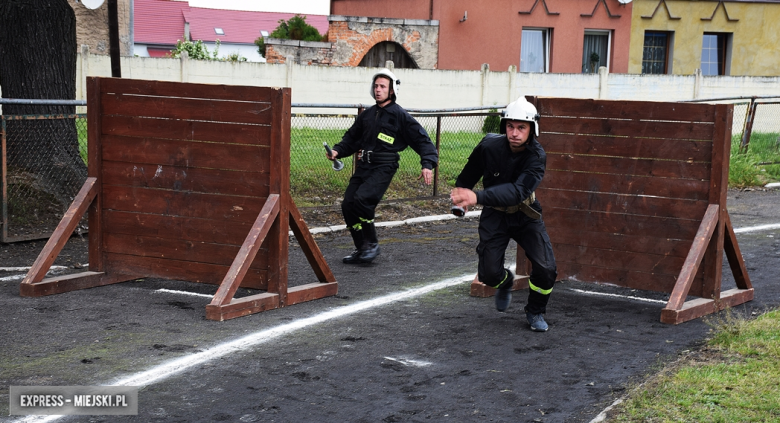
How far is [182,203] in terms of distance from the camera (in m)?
7.20

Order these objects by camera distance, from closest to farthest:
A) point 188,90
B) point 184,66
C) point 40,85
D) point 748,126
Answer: point 188,90 → point 40,85 → point 748,126 → point 184,66

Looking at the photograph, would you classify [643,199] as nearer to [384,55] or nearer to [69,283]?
[69,283]

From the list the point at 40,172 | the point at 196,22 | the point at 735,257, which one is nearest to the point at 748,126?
the point at 735,257

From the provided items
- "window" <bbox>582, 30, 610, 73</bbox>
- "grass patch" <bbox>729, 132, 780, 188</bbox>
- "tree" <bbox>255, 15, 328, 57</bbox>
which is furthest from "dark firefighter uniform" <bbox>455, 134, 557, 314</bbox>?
"tree" <bbox>255, 15, 328, 57</bbox>

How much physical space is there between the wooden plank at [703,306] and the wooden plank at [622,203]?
0.68 m

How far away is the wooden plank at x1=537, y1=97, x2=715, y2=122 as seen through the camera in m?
7.04

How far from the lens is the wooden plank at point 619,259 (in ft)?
23.9

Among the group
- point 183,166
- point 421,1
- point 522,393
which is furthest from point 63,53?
point 421,1

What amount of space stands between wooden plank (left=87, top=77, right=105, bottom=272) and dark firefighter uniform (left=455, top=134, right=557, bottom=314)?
303cm

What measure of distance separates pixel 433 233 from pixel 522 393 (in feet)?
19.1

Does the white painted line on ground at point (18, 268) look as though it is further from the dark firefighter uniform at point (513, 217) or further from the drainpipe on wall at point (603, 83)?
the drainpipe on wall at point (603, 83)

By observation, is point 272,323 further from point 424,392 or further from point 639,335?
point 639,335

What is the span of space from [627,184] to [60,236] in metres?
4.58

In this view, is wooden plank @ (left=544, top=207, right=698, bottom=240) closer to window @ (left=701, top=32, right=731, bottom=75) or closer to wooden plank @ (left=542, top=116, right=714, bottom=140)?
wooden plank @ (left=542, top=116, right=714, bottom=140)
